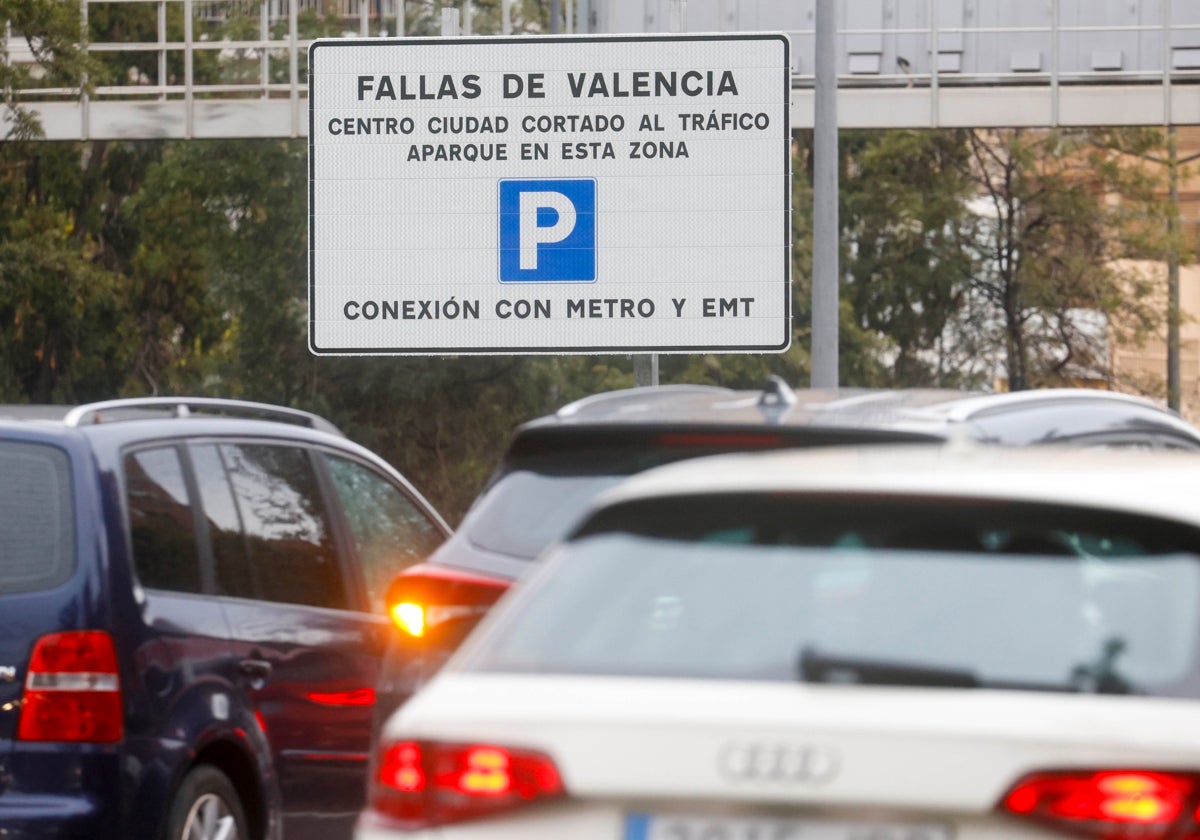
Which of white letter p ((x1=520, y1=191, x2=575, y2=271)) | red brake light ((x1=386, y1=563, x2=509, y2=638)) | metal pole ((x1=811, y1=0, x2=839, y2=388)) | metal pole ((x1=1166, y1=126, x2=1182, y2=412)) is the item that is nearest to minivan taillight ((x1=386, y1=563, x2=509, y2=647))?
red brake light ((x1=386, y1=563, x2=509, y2=638))

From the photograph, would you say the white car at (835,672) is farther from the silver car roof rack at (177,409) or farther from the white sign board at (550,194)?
the white sign board at (550,194)

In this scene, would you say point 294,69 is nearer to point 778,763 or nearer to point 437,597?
point 437,597

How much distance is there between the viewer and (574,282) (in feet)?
47.0

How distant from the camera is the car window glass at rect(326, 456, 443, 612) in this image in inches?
291

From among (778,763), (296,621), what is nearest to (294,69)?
(296,621)

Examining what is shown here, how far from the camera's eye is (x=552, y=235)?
14.6 meters

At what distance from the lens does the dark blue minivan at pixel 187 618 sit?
548 centimetres

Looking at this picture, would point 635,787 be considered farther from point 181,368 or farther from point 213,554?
point 181,368

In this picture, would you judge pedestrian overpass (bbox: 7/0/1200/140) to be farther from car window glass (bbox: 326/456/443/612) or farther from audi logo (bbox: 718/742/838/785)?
audi logo (bbox: 718/742/838/785)

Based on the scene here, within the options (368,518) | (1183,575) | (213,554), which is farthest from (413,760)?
(368,518)

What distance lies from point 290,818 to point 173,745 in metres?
1.00

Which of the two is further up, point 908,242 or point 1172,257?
point 908,242

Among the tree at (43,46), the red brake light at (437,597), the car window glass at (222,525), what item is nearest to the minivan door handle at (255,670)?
the car window glass at (222,525)

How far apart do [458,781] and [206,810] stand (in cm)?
286
